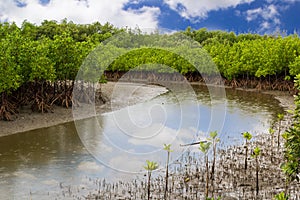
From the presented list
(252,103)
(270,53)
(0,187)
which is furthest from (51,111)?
(270,53)

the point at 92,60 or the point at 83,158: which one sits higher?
the point at 92,60

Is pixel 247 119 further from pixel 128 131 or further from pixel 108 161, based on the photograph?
pixel 108 161

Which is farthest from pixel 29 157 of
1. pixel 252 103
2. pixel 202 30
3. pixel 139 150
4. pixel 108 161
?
pixel 202 30

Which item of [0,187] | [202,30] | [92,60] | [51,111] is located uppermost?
[202,30]

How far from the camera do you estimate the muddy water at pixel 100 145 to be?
8828 mm

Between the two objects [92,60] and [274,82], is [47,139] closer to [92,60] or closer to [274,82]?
[92,60]

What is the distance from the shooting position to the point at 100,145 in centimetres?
1221

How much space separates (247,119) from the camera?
1747 cm

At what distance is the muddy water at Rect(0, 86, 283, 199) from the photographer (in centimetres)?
883

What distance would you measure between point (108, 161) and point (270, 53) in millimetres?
21166

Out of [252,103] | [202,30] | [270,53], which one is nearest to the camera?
[252,103]

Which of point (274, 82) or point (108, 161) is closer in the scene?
point (108, 161)

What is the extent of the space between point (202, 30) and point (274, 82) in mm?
33353

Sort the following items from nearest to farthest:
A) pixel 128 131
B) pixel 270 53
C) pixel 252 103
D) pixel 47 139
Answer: pixel 47 139 → pixel 128 131 → pixel 252 103 → pixel 270 53
